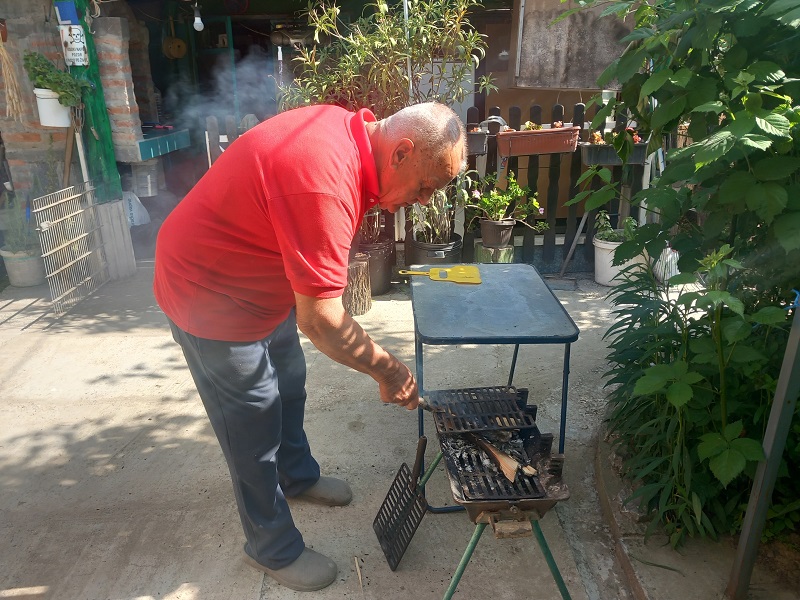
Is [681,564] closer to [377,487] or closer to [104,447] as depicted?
[377,487]

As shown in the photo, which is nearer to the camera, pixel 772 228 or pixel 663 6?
pixel 772 228

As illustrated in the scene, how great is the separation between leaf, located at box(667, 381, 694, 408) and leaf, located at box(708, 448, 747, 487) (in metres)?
0.23

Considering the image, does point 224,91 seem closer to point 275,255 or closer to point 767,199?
point 275,255

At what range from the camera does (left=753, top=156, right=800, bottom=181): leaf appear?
6.98 feet

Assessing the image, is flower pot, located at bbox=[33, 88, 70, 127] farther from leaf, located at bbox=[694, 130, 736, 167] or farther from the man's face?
leaf, located at bbox=[694, 130, 736, 167]

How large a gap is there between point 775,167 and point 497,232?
11.9 ft

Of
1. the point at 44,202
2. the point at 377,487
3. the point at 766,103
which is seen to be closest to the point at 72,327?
the point at 44,202

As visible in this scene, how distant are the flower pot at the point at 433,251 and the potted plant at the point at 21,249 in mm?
3653

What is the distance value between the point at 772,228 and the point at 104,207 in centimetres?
580

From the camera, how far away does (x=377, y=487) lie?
3.22 metres

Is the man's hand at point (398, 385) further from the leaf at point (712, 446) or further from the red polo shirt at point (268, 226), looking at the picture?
the leaf at point (712, 446)

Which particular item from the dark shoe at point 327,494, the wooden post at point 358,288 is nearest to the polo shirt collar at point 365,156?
the dark shoe at point 327,494

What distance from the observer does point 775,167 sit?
2.16 meters

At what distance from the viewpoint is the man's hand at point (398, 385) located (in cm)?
235
